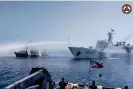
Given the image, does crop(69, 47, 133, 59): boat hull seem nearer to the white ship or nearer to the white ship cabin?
the white ship

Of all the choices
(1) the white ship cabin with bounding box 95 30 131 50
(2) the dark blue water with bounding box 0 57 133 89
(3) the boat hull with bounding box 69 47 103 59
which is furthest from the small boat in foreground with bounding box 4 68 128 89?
(1) the white ship cabin with bounding box 95 30 131 50

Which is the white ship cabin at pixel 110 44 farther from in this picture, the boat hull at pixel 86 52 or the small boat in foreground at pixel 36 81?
the small boat in foreground at pixel 36 81

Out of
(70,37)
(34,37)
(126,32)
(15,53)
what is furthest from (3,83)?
(126,32)

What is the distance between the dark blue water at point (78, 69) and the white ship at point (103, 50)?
0.16 m

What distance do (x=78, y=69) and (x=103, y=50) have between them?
868mm

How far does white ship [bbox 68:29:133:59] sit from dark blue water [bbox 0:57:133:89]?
6.3 inches

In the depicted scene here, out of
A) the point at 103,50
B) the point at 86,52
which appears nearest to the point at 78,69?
the point at 86,52

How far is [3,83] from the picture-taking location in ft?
27.3

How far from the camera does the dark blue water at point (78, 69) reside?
7613 mm

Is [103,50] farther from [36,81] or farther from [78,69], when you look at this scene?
[36,81]

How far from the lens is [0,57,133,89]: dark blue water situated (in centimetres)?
761

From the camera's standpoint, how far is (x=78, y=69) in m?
7.91

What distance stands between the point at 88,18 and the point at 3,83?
308 cm

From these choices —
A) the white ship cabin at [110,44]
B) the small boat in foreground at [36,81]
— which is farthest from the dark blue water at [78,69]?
the small boat in foreground at [36,81]
